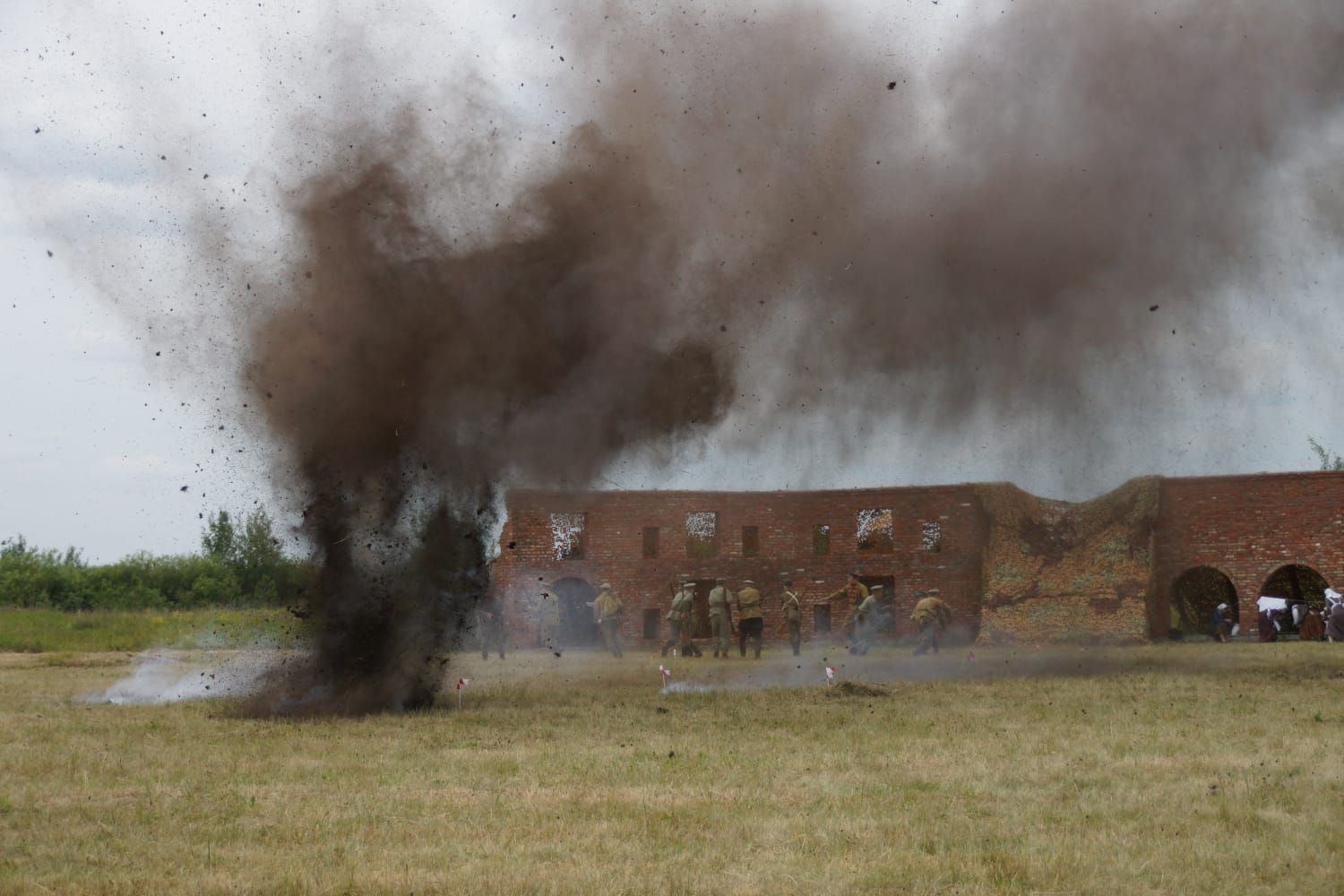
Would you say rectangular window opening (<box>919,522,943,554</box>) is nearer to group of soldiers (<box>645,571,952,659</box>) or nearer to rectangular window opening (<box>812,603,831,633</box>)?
rectangular window opening (<box>812,603,831,633</box>)

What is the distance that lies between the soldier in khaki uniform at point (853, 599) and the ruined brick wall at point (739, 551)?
67 centimetres

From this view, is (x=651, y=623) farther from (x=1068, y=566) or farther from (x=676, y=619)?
(x=1068, y=566)

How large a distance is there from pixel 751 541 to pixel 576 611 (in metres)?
5.65

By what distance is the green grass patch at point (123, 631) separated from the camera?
33.5m

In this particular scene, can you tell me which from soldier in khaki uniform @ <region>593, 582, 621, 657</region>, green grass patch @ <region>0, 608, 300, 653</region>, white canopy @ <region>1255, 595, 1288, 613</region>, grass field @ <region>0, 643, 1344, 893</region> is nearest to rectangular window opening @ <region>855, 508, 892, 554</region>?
soldier in khaki uniform @ <region>593, 582, 621, 657</region>

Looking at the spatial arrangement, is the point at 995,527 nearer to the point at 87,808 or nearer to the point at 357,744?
the point at 357,744

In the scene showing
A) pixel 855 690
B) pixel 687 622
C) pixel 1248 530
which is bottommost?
pixel 855 690

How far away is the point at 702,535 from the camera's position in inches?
1556

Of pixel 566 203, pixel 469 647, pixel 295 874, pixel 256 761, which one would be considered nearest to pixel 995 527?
pixel 469 647

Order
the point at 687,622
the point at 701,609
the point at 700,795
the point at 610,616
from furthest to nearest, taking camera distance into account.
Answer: the point at 701,609, the point at 610,616, the point at 687,622, the point at 700,795

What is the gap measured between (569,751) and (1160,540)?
27.3 m

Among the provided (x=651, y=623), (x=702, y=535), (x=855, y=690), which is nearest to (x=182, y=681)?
(x=855, y=690)

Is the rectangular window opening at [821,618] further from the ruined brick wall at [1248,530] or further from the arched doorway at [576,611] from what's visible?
the ruined brick wall at [1248,530]

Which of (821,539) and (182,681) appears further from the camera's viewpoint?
(821,539)
